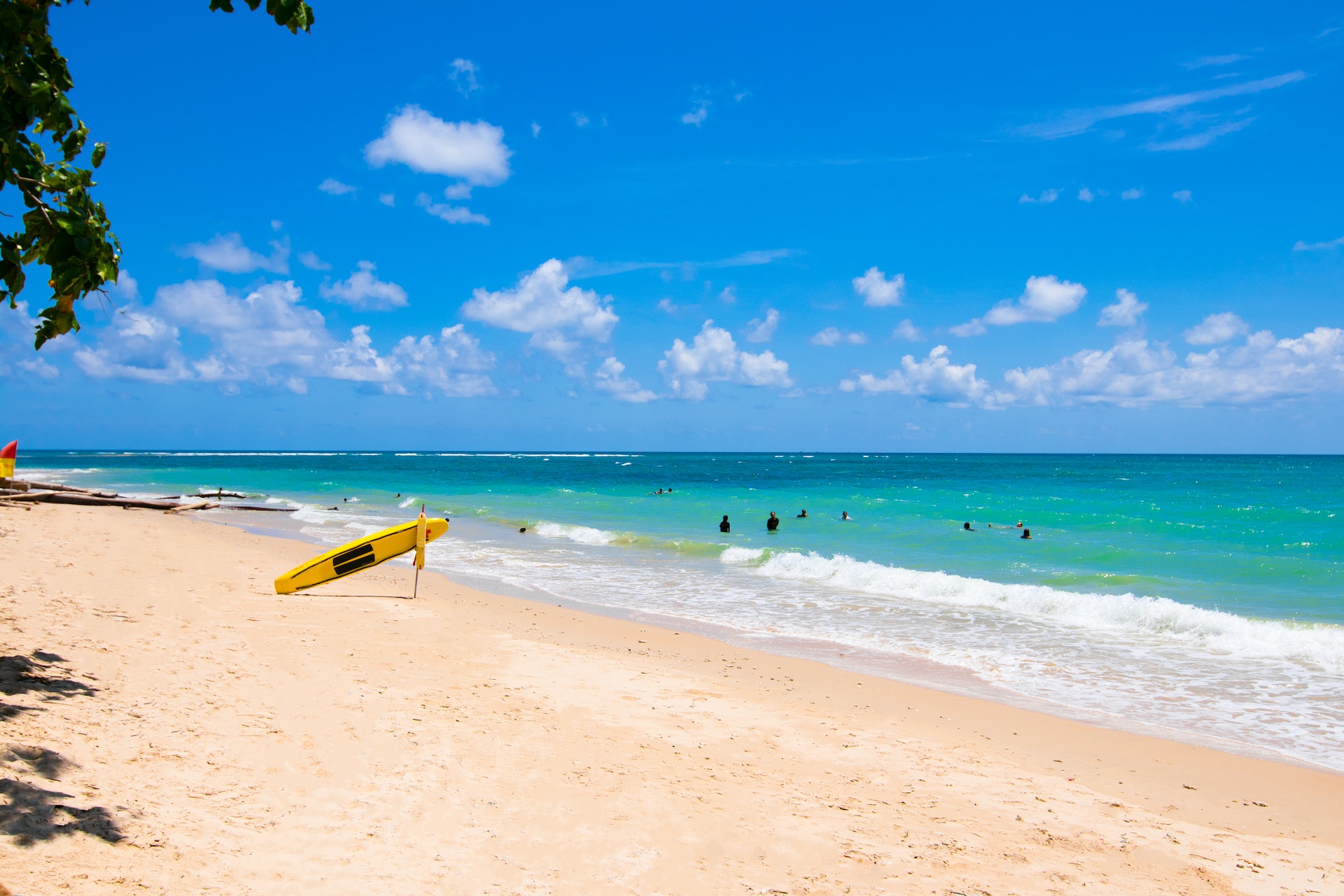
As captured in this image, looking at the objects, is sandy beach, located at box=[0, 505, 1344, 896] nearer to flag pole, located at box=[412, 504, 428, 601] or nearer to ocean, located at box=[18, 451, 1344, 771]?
ocean, located at box=[18, 451, 1344, 771]

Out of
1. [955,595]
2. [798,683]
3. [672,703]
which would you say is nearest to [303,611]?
[672,703]

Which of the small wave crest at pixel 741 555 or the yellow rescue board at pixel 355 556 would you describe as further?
the small wave crest at pixel 741 555

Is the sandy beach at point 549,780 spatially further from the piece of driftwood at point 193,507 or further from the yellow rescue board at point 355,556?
the piece of driftwood at point 193,507

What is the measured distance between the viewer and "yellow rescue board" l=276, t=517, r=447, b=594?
12.5 meters

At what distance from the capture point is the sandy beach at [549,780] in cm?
427

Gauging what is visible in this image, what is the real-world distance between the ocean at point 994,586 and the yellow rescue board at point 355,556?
282 centimetres

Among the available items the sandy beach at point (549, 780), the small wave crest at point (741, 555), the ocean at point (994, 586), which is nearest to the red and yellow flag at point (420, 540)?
the ocean at point (994, 586)

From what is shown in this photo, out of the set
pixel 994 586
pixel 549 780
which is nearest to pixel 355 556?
pixel 549 780

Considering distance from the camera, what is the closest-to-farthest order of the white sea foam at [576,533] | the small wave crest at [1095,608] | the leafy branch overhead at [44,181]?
the leafy branch overhead at [44,181] < the small wave crest at [1095,608] < the white sea foam at [576,533]

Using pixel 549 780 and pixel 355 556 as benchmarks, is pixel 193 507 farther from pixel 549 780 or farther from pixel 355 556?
pixel 549 780

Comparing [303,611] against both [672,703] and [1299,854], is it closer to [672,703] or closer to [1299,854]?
[672,703]

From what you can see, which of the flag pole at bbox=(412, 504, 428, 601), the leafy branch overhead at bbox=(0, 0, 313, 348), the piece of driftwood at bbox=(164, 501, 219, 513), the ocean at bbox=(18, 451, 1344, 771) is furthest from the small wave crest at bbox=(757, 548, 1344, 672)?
the piece of driftwood at bbox=(164, 501, 219, 513)

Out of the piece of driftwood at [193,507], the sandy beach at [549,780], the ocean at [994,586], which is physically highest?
the piece of driftwood at [193,507]

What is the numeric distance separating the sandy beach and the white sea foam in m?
16.5
